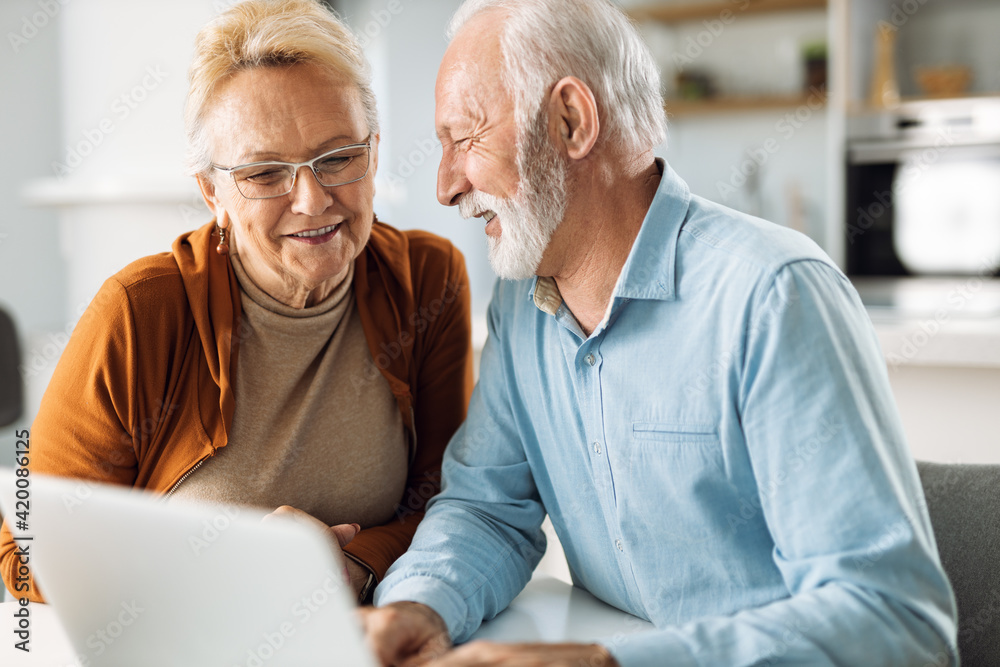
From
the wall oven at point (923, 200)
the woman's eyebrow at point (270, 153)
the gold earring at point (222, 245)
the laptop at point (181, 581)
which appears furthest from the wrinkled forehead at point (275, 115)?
the wall oven at point (923, 200)

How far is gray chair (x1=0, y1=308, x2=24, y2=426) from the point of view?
265 cm

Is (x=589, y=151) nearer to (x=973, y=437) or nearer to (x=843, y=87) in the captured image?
(x=973, y=437)

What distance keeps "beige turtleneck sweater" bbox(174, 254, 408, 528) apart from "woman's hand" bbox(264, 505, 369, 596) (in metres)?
0.07

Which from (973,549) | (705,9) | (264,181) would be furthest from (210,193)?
(705,9)

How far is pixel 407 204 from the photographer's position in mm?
4746

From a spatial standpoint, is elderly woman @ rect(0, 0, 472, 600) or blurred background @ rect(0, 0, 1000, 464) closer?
elderly woman @ rect(0, 0, 472, 600)

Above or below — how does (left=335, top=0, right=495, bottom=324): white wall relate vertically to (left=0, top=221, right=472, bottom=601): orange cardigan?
above

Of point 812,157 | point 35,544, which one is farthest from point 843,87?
point 35,544

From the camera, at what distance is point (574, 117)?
1.13 m

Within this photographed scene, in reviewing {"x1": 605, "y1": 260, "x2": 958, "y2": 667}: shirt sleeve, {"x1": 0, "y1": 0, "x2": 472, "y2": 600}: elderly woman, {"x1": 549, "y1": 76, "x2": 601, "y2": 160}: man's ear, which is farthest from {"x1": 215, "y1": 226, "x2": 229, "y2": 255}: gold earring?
{"x1": 605, "y1": 260, "x2": 958, "y2": 667}: shirt sleeve

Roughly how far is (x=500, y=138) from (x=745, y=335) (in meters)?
0.41

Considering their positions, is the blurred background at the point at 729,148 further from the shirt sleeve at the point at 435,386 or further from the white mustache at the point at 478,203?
the white mustache at the point at 478,203

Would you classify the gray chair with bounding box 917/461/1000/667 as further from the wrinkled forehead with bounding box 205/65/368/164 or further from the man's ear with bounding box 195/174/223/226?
the man's ear with bounding box 195/174/223/226

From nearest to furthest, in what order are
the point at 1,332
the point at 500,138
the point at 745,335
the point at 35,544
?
1. the point at 35,544
2. the point at 745,335
3. the point at 500,138
4. the point at 1,332
